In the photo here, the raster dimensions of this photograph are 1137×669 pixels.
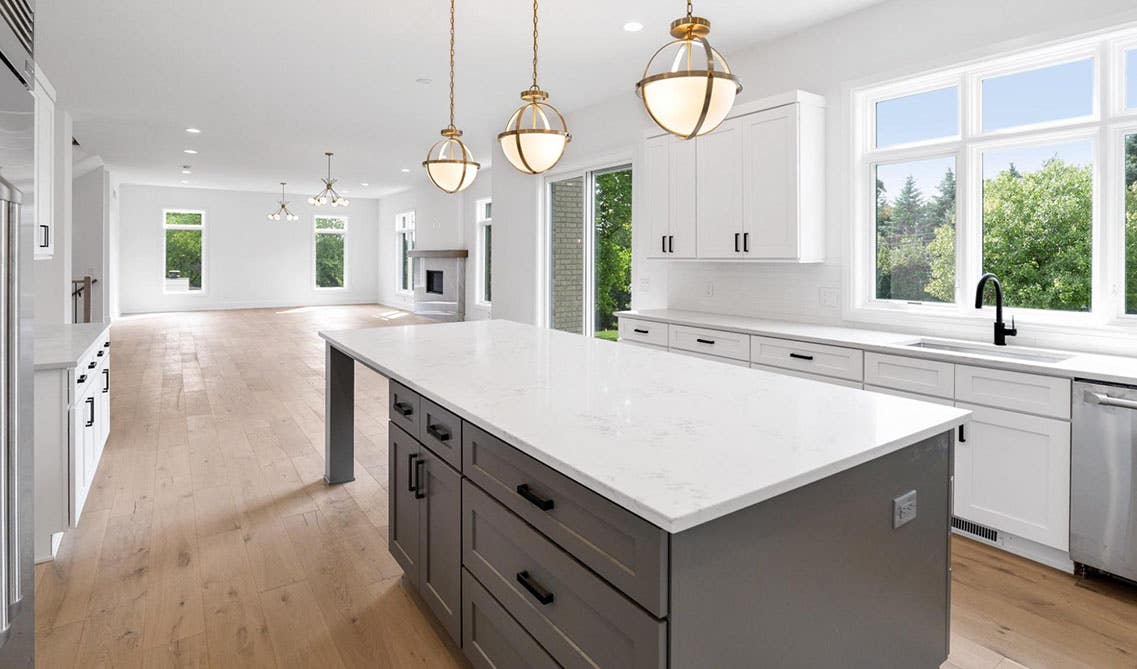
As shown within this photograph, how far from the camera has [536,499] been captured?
1.49 m

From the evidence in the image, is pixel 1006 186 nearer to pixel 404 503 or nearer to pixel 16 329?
pixel 404 503

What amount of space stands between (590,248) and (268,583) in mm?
4565

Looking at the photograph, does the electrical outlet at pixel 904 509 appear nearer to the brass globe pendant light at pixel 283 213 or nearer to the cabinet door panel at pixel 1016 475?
the cabinet door panel at pixel 1016 475

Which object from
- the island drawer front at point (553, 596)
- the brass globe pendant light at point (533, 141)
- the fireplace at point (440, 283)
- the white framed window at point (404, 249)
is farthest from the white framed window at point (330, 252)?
the island drawer front at point (553, 596)

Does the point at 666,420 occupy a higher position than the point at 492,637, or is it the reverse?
the point at 666,420

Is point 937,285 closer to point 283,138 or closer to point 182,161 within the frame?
point 283,138

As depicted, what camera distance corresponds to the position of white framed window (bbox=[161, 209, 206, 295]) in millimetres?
Answer: 14164

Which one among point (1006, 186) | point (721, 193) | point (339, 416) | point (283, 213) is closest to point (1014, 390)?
point (1006, 186)

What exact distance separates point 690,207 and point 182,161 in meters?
8.82

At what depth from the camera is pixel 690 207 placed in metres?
4.62

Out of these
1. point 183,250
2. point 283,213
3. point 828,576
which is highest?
point 283,213

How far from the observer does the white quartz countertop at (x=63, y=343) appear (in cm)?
287

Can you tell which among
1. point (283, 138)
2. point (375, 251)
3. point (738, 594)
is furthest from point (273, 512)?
point (375, 251)

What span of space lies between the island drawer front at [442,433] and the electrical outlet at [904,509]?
3.74ft
